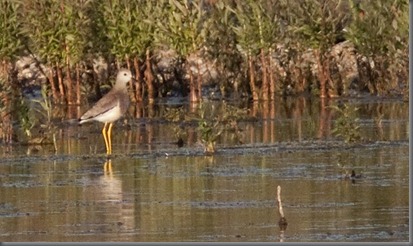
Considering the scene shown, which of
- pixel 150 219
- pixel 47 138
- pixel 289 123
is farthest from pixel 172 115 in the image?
pixel 150 219

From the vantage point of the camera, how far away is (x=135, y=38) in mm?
25828

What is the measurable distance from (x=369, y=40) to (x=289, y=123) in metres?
4.52

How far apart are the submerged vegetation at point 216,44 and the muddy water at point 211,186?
13.5ft

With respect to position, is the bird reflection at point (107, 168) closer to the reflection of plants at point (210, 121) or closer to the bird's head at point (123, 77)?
the reflection of plants at point (210, 121)

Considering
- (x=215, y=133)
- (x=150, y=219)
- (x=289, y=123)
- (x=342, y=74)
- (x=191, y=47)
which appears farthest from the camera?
(x=342, y=74)

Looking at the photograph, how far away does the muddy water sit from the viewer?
11781mm

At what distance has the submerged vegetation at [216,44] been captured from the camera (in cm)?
2536

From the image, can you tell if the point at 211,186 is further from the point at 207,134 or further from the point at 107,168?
the point at 207,134

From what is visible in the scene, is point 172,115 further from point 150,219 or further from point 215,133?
point 150,219

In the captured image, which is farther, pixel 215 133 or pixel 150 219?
pixel 215 133

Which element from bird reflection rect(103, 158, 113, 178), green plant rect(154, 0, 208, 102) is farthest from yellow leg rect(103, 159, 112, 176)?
green plant rect(154, 0, 208, 102)

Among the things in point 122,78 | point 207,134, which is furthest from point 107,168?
point 122,78

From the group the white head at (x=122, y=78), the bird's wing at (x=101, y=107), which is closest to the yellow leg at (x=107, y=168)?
the bird's wing at (x=101, y=107)

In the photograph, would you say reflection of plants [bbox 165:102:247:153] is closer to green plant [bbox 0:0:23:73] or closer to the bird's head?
the bird's head
